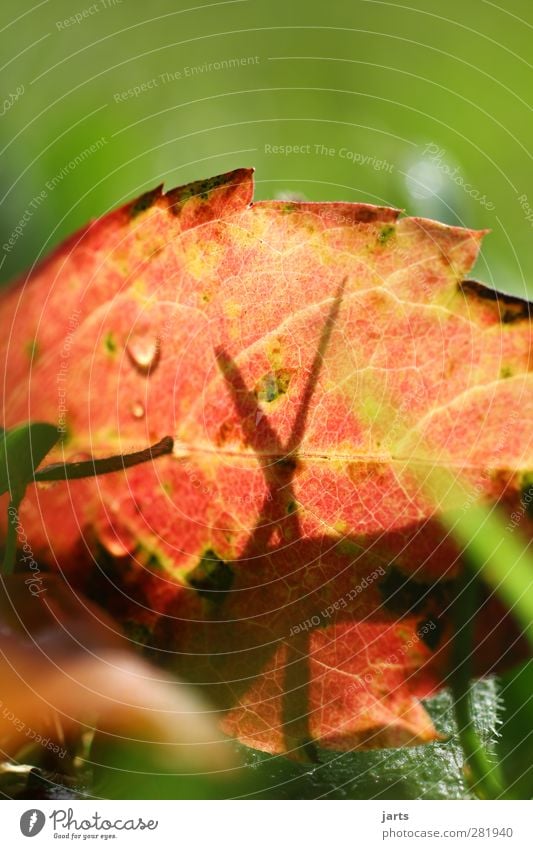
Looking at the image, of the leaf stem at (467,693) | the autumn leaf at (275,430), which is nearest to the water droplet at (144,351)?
the autumn leaf at (275,430)

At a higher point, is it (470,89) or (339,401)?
(470,89)

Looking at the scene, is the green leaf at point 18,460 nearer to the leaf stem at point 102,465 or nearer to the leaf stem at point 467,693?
the leaf stem at point 102,465

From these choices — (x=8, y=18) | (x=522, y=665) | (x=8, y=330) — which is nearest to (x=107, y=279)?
(x=8, y=330)

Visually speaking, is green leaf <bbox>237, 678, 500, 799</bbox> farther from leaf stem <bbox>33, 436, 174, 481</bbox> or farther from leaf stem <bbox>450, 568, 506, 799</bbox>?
leaf stem <bbox>33, 436, 174, 481</bbox>

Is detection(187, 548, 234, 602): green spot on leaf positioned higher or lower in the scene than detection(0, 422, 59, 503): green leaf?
lower

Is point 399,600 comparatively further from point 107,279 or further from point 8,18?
→ point 8,18

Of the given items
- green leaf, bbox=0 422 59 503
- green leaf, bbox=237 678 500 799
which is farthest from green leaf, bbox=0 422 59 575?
green leaf, bbox=237 678 500 799
